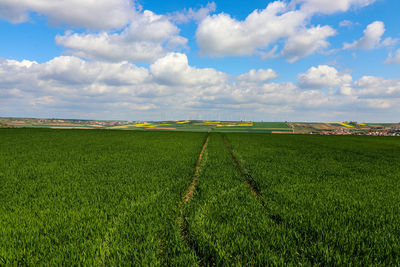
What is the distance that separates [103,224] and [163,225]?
1.37 metres

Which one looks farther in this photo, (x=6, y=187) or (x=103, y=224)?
(x=6, y=187)

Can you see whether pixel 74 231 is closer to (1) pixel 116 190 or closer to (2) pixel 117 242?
(2) pixel 117 242

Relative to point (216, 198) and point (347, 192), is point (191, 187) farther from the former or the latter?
point (347, 192)

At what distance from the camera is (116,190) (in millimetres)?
6105

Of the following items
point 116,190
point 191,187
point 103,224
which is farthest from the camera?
point 191,187

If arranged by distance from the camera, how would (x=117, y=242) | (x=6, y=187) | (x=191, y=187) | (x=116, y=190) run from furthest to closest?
1. (x=191, y=187)
2. (x=6, y=187)
3. (x=116, y=190)
4. (x=117, y=242)

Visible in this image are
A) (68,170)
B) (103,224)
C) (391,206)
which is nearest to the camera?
(103,224)

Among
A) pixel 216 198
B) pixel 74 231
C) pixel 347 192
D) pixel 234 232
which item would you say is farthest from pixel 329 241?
pixel 74 231

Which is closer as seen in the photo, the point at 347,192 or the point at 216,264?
the point at 216,264

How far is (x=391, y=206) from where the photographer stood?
16.8 feet

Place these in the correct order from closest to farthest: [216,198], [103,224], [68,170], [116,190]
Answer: [103,224] < [216,198] < [116,190] < [68,170]

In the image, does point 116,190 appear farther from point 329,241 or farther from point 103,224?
point 329,241

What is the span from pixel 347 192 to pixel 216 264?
19.7ft

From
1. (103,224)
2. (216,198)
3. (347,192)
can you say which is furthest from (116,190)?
(347,192)
